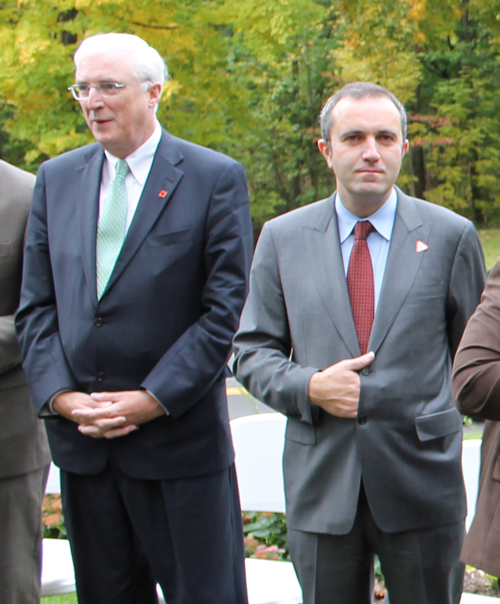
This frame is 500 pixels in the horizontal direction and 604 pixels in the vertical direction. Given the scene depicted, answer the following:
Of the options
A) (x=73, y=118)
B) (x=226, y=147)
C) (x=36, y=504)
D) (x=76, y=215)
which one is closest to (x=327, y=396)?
(x=76, y=215)

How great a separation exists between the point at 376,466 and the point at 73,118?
11.9 m

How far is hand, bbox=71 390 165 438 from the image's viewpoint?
247 centimetres

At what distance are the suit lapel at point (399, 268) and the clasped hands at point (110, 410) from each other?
75cm

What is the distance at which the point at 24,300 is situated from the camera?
2.67 m

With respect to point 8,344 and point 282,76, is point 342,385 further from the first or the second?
point 282,76

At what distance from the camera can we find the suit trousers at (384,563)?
7.96 ft

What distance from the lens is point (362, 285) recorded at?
2.50 metres

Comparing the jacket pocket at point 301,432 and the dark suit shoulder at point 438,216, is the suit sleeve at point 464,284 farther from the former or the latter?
the jacket pocket at point 301,432

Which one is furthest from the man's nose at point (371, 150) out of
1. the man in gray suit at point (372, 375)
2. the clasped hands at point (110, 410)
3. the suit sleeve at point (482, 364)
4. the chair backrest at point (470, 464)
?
the chair backrest at point (470, 464)

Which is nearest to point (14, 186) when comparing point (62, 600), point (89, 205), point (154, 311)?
point (89, 205)

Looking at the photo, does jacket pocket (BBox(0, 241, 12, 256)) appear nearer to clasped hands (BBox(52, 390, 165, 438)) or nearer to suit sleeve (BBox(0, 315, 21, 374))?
suit sleeve (BBox(0, 315, 21, 374))

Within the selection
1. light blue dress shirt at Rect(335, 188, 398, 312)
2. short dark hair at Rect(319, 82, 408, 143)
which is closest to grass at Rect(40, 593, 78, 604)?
light blue dress shirt at Rect(335, 188, 398, 312)

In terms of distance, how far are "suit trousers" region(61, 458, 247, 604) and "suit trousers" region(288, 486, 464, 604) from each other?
0.97 ft

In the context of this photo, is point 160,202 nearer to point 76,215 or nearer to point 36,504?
point 76,215
